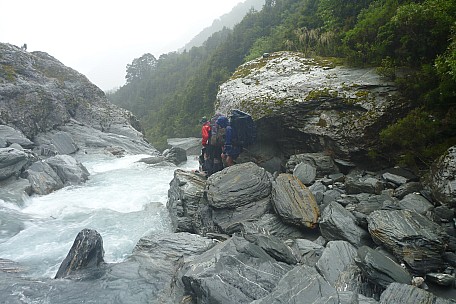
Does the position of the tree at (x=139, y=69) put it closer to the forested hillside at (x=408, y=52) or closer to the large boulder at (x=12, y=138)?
the large boulder at (x=12, y=138)

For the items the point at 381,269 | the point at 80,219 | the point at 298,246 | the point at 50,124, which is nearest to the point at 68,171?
the point at 80,219

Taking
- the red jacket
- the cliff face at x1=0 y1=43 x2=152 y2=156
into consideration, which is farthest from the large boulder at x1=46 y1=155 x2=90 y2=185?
the cliff face at x1=0 y1=43 x2=152 y2=156

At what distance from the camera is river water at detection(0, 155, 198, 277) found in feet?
32.7

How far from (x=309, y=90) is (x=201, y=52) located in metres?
98.4

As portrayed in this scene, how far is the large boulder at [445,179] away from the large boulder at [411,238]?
762mm

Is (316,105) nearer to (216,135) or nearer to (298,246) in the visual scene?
(216,135)

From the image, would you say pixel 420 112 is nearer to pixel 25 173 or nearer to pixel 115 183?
pixel 115 183

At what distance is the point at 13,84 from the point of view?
34469 millimetres

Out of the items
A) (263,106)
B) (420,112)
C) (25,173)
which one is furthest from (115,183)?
(420,112)

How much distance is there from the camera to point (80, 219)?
509 inches

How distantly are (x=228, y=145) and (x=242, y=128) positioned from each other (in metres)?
0.93

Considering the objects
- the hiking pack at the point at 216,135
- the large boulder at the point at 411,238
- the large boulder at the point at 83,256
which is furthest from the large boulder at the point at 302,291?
the hiking pack at the point at 216,135

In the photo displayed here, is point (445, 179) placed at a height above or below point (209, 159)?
above

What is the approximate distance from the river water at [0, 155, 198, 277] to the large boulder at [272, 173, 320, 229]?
15.7 ft
